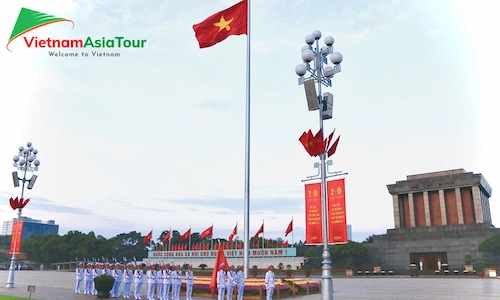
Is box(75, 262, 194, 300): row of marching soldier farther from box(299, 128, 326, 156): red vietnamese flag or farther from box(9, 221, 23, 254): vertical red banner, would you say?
box(299, 128, 326, 156): red vietnamese flag

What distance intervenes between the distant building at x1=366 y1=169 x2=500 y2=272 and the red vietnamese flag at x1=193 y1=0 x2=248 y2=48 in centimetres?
3542

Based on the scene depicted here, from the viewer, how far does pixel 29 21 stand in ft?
73.8

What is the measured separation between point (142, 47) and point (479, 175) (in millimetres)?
42036

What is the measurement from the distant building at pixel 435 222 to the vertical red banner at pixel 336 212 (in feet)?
115

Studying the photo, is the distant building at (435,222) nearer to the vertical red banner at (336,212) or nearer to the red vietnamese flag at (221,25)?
the vertical red banner at (336,212)

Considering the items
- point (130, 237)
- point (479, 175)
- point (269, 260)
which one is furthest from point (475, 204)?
point (130, 237)

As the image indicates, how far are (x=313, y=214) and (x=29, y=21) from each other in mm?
20156

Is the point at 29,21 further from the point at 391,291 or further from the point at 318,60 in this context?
the point at 391,291

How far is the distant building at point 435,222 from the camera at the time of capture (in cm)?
4216

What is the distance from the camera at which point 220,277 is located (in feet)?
47.9

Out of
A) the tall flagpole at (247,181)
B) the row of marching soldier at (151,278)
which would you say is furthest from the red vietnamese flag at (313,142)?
the row of marching soldier at (151,278)

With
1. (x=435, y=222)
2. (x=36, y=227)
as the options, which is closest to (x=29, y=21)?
(x=435, y=222)

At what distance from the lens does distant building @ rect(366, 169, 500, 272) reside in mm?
42156

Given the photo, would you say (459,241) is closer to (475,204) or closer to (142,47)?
(475,204)
